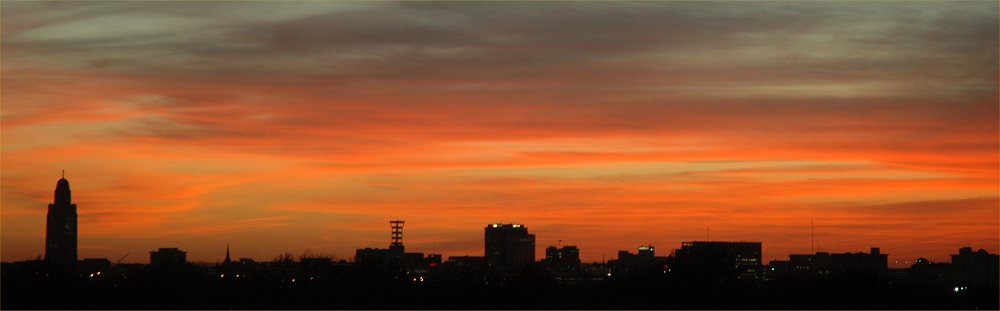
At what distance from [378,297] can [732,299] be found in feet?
161

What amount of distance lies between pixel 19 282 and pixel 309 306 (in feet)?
120

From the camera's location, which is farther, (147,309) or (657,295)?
(657,295)

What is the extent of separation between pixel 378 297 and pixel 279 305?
14697 millimetres

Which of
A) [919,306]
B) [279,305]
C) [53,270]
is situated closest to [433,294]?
[279,305]

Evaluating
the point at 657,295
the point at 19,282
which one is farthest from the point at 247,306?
the point at 657,295

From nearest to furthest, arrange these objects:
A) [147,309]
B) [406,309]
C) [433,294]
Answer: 1. [147,309]
2. [406,309]
3. [433,294]

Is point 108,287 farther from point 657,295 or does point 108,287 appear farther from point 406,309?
point 657,295

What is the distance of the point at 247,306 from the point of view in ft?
618

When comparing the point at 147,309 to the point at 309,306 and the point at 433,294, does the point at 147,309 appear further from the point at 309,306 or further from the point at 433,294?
the point at 433,294

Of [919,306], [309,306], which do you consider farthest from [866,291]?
[309,306]

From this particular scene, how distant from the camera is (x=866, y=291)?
649ft

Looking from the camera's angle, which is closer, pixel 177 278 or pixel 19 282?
pixel 19 282

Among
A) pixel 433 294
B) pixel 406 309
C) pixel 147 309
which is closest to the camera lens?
pixel 147 309

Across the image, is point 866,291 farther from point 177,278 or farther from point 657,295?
point 177,278
